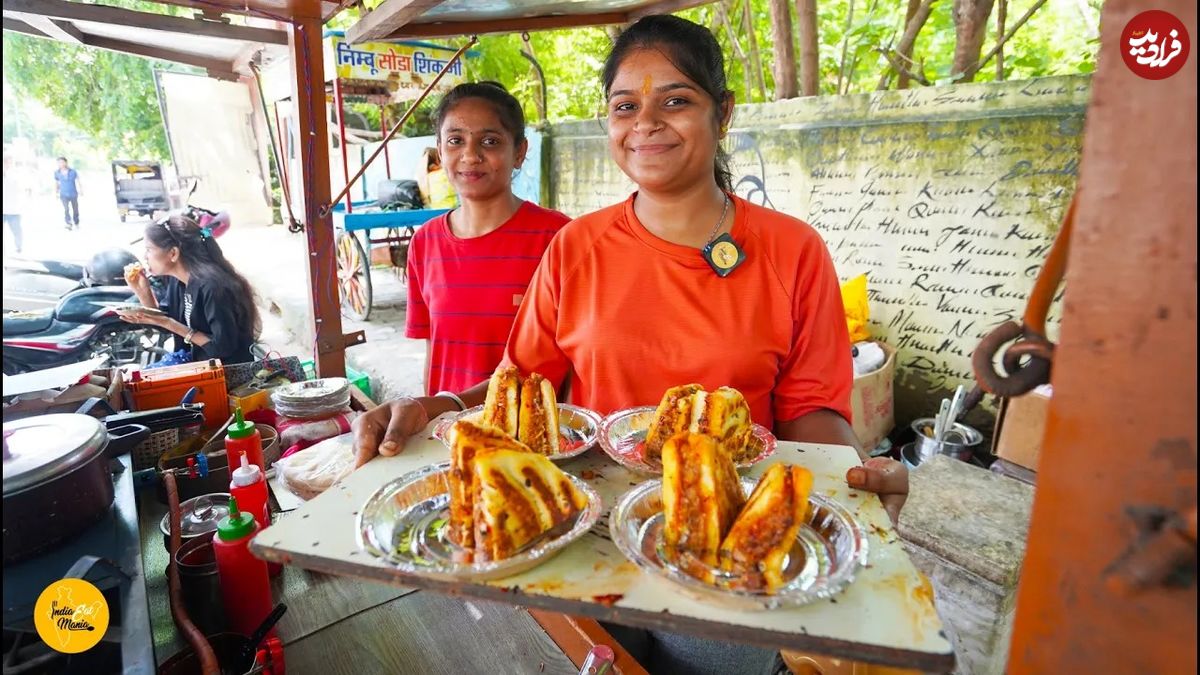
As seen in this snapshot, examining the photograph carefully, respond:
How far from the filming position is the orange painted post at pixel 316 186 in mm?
2936

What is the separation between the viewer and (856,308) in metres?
4.23

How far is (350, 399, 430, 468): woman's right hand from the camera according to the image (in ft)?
4.91

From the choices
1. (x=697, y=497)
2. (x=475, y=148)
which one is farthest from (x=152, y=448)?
(x=697, y=497)

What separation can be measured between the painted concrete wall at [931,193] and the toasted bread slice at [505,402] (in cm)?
327

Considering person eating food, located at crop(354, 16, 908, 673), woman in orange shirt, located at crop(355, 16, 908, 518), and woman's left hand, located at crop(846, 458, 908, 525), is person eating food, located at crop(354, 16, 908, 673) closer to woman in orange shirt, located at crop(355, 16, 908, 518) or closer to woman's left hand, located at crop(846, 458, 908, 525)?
woman in orange shirt, located at crop(355, 16, 908, 518)

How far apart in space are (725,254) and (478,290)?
1300mm

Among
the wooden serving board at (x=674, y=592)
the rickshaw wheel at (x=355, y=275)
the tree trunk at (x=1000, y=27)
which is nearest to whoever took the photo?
the wooden serving board at (x=674, y=592)

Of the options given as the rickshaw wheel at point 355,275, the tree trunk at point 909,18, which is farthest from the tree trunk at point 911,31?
the rickshaw wheel at point 355,275

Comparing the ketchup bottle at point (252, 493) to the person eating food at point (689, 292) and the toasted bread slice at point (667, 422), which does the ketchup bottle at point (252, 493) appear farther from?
the toasted bread slice at point (667, 422)

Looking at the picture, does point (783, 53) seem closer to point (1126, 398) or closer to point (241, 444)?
point (241, 444)

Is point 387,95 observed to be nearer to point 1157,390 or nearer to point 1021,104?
point 1021,104

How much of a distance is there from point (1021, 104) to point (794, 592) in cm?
388

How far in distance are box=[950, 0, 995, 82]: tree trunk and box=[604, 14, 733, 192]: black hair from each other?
3.39 metres

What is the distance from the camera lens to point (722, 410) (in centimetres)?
139
